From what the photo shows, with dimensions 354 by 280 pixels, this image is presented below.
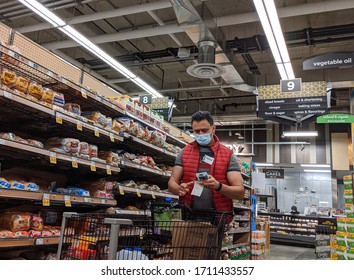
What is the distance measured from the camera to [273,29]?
5.96 m

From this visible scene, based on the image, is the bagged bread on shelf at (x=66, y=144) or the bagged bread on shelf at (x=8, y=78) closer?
the bagged bread on shelf at (x=8, y=78)

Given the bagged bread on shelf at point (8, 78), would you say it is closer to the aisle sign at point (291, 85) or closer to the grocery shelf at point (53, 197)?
the grocery shelf at point (53, 197)

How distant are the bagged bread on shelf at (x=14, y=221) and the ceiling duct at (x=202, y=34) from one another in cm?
494

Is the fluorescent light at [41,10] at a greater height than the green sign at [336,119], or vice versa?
the fluorescent light at [41,10]

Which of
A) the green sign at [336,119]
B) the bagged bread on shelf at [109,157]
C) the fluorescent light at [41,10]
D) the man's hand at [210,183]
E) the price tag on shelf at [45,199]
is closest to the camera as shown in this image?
the man's hand at [210,183]

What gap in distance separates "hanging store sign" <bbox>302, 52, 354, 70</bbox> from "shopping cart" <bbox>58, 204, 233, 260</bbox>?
6413mm

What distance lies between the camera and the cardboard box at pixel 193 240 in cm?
182

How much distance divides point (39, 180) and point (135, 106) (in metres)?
1.51

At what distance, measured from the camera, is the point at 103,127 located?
3.44 meters

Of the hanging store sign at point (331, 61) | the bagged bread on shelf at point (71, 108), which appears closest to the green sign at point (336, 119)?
the hanging store sign at point (331, 61)

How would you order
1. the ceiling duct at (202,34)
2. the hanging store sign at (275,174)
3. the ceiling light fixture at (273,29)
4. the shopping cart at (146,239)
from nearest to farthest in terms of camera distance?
the shopping cart at (146,239), the ceiling light fixture at (273,29), the ceiling duct at (202,34), the hanging store sign at (275,174)

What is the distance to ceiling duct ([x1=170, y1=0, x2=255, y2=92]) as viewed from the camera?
6512 mm

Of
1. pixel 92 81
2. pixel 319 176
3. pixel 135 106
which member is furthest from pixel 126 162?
pixel 319 176
